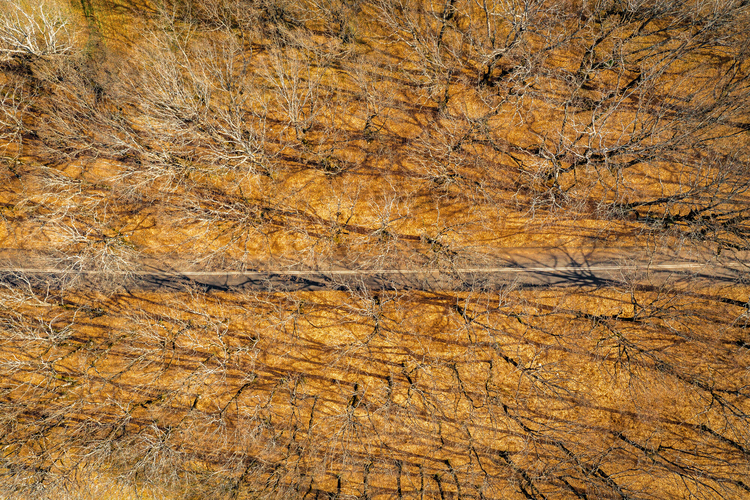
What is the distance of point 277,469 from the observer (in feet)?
44.6

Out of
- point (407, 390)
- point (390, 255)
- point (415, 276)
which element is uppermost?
point (390, 255)

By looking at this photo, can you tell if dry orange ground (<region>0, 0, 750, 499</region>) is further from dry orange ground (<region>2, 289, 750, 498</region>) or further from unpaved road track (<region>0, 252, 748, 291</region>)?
unpaved road track (<region>0, 252, 748, 291</region>)

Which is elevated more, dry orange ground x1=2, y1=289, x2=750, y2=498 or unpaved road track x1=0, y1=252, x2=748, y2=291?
unpaved road track x1=0, y1=252, x2=748, y2=291

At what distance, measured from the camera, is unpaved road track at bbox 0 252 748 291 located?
13.7 meters

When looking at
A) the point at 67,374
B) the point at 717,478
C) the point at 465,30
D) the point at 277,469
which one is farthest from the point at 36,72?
the point at 717,478

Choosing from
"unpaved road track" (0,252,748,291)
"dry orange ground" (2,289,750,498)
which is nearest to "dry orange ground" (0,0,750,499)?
"dry orange ground" (2,289,750,498)

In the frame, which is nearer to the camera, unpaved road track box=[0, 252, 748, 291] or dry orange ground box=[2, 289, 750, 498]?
dry orange ground box=[2, 289, 750, 498]

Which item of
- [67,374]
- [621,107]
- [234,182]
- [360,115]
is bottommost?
[67,374]

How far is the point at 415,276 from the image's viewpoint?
13.9 metres

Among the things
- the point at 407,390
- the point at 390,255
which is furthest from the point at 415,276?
the point at 407,390

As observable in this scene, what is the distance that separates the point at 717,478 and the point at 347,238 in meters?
17.4

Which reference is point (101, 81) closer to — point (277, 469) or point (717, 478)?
point (277, 469)

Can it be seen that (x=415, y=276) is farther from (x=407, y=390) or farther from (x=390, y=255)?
(x=407, y=390)

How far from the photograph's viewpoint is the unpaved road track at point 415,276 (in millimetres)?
13742
